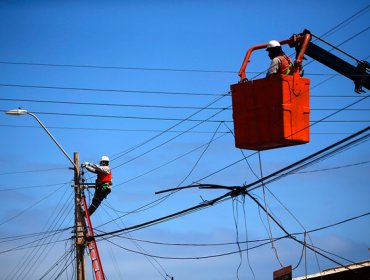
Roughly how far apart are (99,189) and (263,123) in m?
12.0

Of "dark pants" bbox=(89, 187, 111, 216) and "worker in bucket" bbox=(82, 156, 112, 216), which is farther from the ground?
"worker in bucket" bbox=(82, 156, 112, 216)

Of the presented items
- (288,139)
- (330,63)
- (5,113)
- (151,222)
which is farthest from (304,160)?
(5,113)

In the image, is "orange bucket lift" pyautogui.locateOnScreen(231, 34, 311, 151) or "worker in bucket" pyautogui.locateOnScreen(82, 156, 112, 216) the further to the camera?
"worker in bucket" pyautogui.locateOnScreen(82, 156, 112, 216)

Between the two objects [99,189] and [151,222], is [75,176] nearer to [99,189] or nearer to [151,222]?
[99,189]

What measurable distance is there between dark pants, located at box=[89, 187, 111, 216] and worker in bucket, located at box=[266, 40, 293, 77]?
11.7 metres

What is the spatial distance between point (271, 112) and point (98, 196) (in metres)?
12.6

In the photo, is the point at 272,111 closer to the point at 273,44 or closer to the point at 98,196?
the point at 273,44

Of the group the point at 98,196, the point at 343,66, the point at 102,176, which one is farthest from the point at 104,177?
the point at 343,66

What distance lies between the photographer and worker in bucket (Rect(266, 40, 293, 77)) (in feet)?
52.8

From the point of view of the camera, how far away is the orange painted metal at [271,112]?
15727 millimetres

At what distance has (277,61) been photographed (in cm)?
1616

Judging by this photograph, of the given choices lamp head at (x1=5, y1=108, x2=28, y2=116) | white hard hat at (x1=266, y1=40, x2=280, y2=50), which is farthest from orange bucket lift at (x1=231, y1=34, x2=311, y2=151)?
lamp head at (x1=5, y1=108, x2=28, y2=116)

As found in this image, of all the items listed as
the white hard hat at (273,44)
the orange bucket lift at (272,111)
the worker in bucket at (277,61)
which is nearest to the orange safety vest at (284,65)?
the worker in bucket at (277,61)

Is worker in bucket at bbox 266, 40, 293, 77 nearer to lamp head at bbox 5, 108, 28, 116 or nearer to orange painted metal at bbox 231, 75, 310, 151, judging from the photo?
orange painted metal at bbox 231, 75, 310, 151
